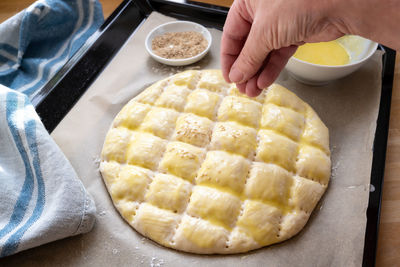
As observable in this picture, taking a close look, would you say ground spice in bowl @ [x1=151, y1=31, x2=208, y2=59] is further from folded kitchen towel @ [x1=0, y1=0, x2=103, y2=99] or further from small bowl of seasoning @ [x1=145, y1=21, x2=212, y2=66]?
folded kitchen towel @ [x1=0, y1=0, x2=103, y2=99]

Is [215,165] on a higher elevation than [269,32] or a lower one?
lower

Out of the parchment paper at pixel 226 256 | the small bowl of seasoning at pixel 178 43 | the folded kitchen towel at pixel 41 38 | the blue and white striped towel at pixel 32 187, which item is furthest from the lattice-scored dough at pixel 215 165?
the folded kitchen towel at pixel 41 38

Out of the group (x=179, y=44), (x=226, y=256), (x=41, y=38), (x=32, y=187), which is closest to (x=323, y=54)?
(x=179, y=44)

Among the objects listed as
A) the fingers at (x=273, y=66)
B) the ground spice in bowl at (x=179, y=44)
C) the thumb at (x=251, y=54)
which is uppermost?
the thumb at (x=251, y=54)

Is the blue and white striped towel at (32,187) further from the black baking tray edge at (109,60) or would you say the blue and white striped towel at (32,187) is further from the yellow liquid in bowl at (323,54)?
the yellow liquid in bowl at (323,54)

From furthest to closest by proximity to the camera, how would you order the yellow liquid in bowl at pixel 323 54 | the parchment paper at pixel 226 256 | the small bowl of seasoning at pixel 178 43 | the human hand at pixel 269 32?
the small bowl of seasoning at pixel 178 43 < the yellow liquid in bowl at pixel 323 54 < the parchment paper at pixel 226 256 < the human hand at pixel 269 32

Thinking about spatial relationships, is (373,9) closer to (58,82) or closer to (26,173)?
(26,173)

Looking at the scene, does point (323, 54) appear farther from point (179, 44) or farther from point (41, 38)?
point (41, 38)
